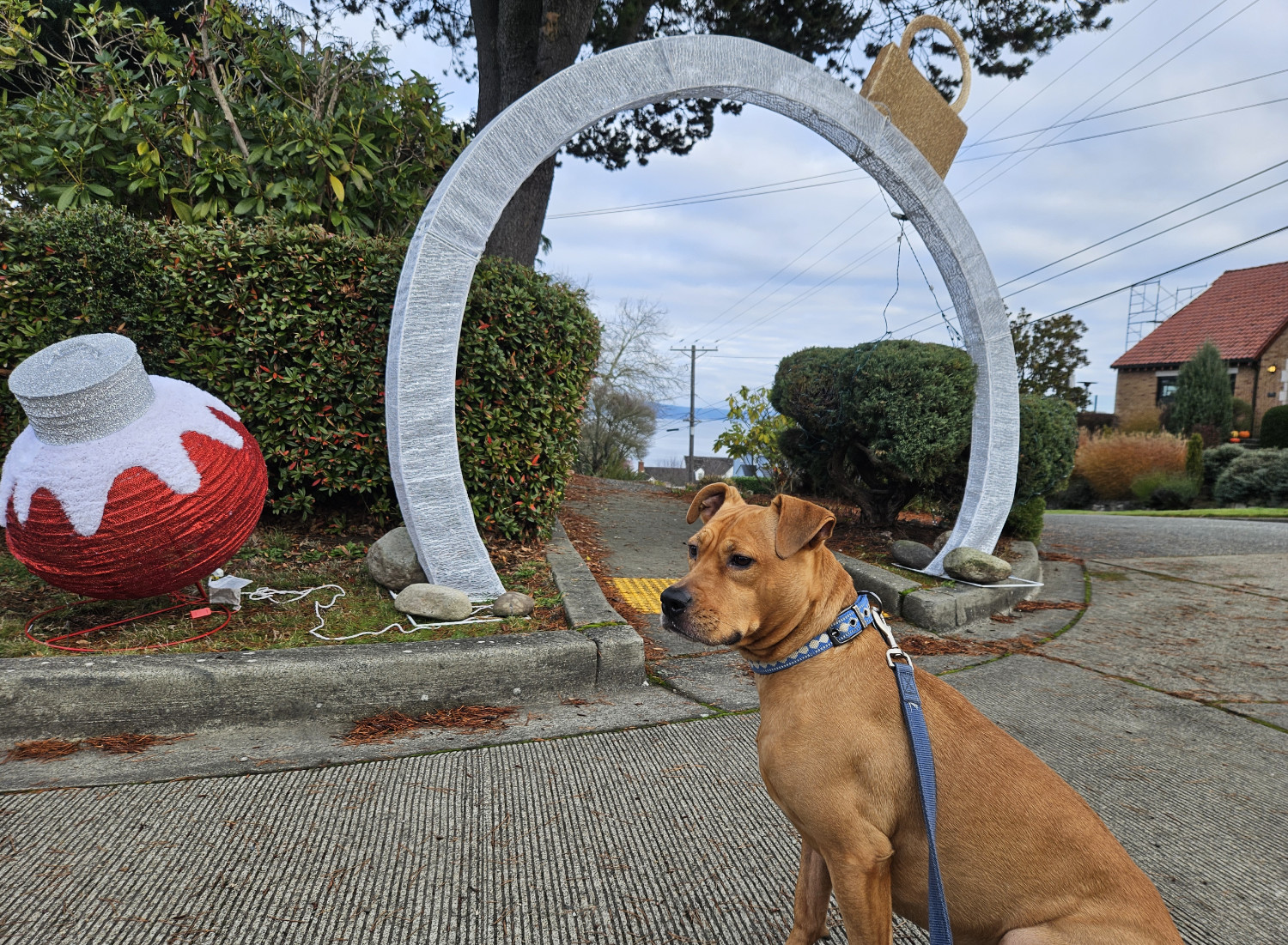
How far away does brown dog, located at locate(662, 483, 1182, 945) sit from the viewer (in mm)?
1661

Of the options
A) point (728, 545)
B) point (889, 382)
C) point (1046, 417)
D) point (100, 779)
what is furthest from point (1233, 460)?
point (100, 779)

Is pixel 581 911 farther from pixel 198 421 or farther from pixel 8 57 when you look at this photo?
pixel 8 57

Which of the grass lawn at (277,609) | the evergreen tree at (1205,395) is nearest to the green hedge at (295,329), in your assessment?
the grass lawn at (277,609)

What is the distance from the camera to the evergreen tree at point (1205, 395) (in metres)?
29.8

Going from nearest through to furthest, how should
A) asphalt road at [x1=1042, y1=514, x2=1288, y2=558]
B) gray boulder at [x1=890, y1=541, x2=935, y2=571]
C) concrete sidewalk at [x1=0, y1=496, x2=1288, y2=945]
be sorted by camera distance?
concrete sidewalk at [x1=0, y1=496, x2=1288, y2=945]
gray boulder at [x1=890, y1=541, x2=935, y2=571]
asphalt road at [x1=1042, y1=514, x2=1288, y2=558]

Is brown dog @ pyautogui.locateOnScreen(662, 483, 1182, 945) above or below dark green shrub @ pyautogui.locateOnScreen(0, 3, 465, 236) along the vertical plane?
below

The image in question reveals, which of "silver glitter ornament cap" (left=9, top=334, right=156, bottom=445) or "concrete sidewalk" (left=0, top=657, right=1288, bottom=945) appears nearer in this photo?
"concrete sidewalk" (left=0, top=657, right=1288, bottom=945)

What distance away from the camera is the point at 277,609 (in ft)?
14.2

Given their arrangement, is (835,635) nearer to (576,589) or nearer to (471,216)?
(576,589)

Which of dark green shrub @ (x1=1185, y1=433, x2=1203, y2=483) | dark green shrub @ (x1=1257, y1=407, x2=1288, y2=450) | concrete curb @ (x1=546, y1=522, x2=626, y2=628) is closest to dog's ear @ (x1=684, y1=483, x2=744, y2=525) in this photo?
concrete curb @ (x1=546, y1=522, x2=626, y2=628)

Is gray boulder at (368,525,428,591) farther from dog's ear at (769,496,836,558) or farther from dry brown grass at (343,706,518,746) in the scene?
dog's ear at (769,496,836,558)

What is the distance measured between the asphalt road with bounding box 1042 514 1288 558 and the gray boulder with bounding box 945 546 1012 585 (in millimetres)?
3579

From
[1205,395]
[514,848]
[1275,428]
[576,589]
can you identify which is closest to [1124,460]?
[1275,428]

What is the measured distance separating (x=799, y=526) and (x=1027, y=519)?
720cm
